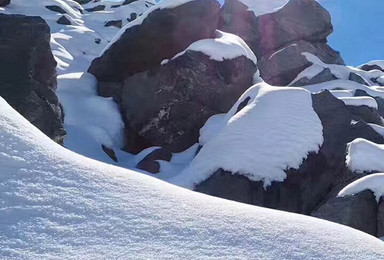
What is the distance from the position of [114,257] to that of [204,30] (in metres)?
22.0

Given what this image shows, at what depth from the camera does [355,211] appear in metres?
13.7

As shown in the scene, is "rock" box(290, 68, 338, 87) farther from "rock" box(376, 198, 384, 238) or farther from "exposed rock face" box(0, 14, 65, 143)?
"rock" box(376, 198, 384, 238)

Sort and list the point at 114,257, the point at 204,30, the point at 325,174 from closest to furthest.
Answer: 1. the point at 114,257
2. the point at 325,174
3. the point at 204,30

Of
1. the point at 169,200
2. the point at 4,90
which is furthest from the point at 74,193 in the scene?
the point at 4,90

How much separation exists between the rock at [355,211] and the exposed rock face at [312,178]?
1907 mm

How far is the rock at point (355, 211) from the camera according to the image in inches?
537

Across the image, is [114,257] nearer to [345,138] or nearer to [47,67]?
[47,67]

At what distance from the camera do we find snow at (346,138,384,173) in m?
16.5

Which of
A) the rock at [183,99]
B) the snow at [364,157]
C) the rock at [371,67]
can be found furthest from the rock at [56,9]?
the snow at [364,157]

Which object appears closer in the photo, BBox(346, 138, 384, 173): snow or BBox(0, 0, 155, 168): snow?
BBox(346, 138, 384, 173): snow

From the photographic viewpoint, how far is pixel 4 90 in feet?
51.9

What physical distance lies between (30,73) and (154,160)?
554 cm

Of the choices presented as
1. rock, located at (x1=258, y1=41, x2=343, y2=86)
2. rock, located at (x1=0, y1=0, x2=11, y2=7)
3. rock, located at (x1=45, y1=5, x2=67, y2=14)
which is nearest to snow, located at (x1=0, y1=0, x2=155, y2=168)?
rock, located at (x1=0, y1=0, x2=11, y2=7)

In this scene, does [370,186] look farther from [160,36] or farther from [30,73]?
[160,36]
